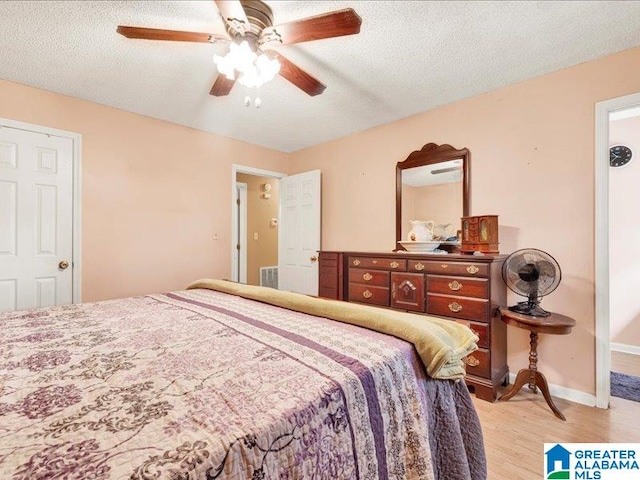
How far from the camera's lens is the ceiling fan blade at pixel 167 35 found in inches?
59.7

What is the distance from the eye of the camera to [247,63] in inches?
62.8

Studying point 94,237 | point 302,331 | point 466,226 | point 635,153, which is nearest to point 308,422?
point 302,331

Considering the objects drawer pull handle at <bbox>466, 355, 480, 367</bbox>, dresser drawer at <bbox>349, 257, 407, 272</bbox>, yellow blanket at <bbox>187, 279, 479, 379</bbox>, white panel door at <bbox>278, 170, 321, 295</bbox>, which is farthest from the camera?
white panel door at <bbox>278, 170, 321, 295</bbox>

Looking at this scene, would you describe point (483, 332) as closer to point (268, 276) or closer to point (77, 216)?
point (77, 216)

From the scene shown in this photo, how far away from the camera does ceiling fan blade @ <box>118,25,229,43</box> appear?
152cm

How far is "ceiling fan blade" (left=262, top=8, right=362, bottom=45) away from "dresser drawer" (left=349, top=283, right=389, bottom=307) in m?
1.96

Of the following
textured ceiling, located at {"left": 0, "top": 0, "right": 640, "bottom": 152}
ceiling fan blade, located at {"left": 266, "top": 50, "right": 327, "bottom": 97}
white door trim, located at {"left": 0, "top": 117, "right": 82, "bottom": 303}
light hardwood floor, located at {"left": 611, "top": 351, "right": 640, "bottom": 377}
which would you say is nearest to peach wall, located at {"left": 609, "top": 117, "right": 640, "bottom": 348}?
light hardwood floor, located at {"left": 611, "top": 351, "right": 640, "bottom": 377}

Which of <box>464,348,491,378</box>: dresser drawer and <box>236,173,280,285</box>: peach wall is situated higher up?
<box>236,173,280,285</box>: peach wall

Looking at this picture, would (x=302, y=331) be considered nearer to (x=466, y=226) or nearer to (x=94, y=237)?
(x=466, y=226)

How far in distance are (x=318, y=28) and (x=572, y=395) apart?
2952mm

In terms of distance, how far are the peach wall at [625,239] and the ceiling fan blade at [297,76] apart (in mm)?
3340

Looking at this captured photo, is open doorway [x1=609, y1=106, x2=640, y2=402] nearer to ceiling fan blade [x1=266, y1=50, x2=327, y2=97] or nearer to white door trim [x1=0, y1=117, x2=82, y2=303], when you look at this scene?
ceiling fan blade [x1=266, y1=50, x2=327, y2=97]

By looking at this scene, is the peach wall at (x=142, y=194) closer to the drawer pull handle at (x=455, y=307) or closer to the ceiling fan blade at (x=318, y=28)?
the ceiling fan blade at (x=318, y=28)

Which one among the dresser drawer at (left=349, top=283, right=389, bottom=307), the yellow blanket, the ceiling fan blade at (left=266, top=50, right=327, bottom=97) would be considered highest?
the ceiling fan blade at (left=266, top=50, right=327, bottom=97)
